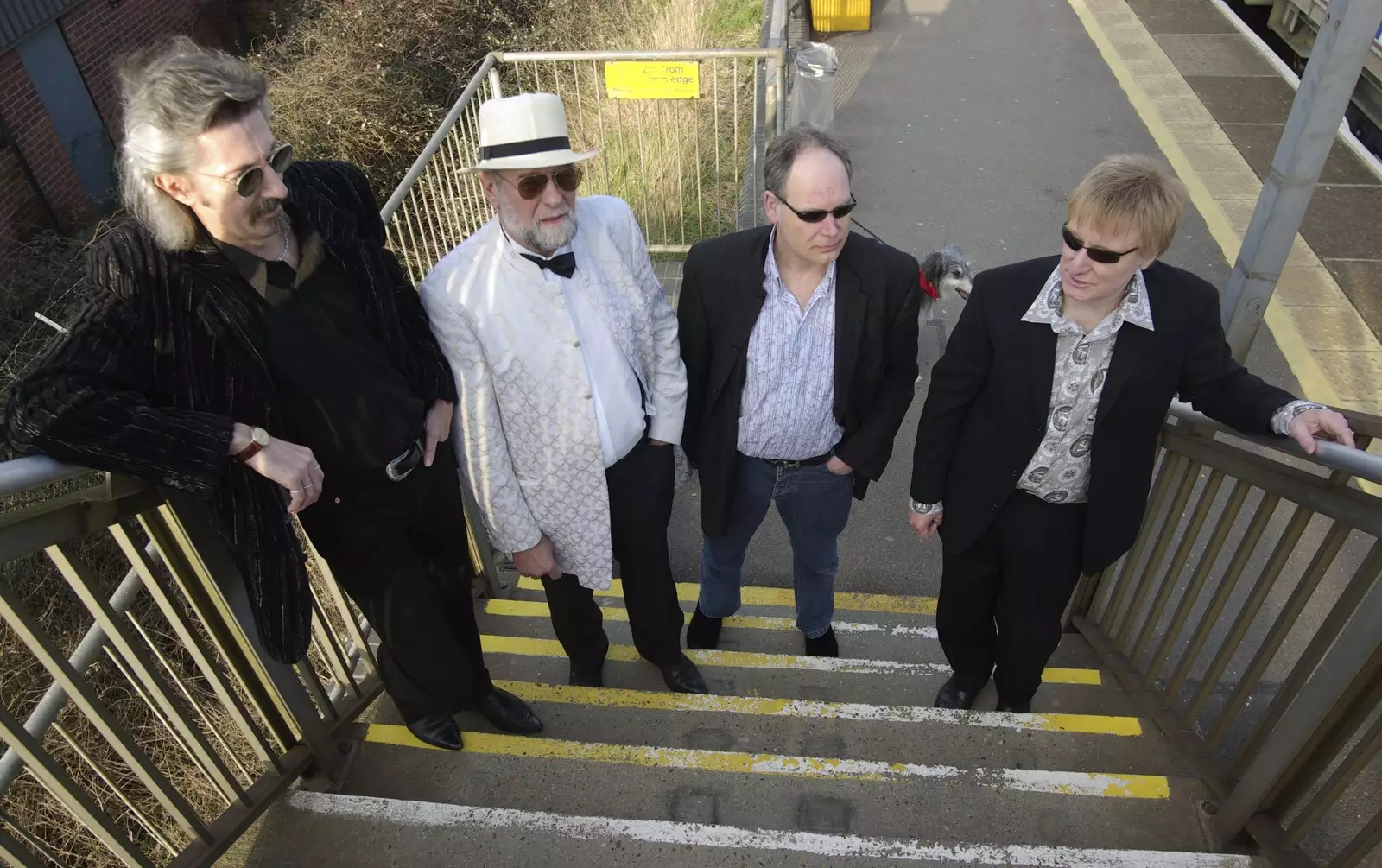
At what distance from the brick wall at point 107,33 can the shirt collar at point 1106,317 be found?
1231 cm

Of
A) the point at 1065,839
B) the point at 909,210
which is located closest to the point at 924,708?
the point at 1065,839

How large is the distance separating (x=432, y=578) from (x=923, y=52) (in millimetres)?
8614

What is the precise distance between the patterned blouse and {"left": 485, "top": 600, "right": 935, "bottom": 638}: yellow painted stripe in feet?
4.51

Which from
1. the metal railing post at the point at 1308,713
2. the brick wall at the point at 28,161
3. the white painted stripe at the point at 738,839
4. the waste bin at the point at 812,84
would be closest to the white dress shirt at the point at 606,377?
the white painted stripe at the point at 738,839

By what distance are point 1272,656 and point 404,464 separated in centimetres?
234

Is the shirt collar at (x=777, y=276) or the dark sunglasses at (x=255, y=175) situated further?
the shirt collar at (x=777, y=276)

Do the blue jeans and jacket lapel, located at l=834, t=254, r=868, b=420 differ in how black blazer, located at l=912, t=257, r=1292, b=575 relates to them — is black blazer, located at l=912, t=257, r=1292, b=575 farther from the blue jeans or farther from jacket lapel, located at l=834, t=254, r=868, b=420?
the blue jeans

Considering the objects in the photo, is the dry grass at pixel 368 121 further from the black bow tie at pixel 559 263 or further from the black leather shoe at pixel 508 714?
the black bow tie at pixel 559 263

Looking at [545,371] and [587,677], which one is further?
[587,677]

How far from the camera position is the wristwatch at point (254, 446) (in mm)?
1718

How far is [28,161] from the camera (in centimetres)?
1017

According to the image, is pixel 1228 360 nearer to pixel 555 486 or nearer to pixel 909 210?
pixel 555 486

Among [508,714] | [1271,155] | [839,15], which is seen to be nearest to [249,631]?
[508,714]

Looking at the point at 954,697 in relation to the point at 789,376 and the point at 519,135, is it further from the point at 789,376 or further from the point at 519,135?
the point at 519,135
